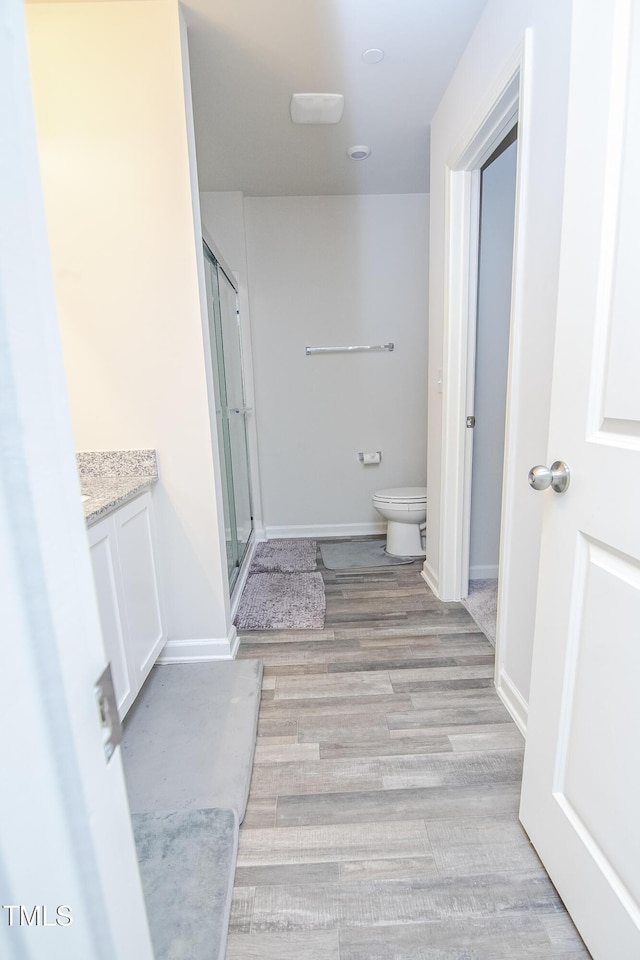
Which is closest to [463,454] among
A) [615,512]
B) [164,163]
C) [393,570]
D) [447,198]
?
[393,570]

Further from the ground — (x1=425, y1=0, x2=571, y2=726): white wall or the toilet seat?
(x1=425, y1=0, x2=571, y2=726): white wall

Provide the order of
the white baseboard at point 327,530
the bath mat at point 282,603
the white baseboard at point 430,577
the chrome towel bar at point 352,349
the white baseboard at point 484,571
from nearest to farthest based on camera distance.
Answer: the bath mat at point 282,603, the white baseboard at point 430,577, the white baseboard at point 484,571, the chrome towel bar at point 352,349, the white baseboard at point 327,530

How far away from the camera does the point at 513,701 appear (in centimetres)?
145

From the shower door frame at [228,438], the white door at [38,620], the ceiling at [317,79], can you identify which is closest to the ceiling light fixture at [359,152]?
the ceiling at [317,79]

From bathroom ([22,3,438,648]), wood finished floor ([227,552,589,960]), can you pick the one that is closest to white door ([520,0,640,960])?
wood finished floor ([227,552,589,960])

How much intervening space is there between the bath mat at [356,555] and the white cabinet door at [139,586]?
4.33ft

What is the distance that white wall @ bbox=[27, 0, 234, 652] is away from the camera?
1.43 m

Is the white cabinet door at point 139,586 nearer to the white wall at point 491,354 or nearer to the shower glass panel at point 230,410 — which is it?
the shower glass panel at point 230,410

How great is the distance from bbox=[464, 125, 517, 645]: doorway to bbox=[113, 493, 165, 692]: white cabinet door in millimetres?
1429

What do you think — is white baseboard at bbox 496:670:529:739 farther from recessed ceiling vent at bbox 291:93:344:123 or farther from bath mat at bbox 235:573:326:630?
recessed ceiling vent at bbox 291:93:344:123

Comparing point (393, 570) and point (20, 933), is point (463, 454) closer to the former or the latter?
point (393, 570)

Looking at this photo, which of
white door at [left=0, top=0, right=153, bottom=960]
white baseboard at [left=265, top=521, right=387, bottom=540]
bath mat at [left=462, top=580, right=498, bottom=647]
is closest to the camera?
white door at [left=0, top=0, right=153, bottom=960]

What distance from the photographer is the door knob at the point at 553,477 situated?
0.85 m

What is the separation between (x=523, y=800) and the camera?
107 cm
